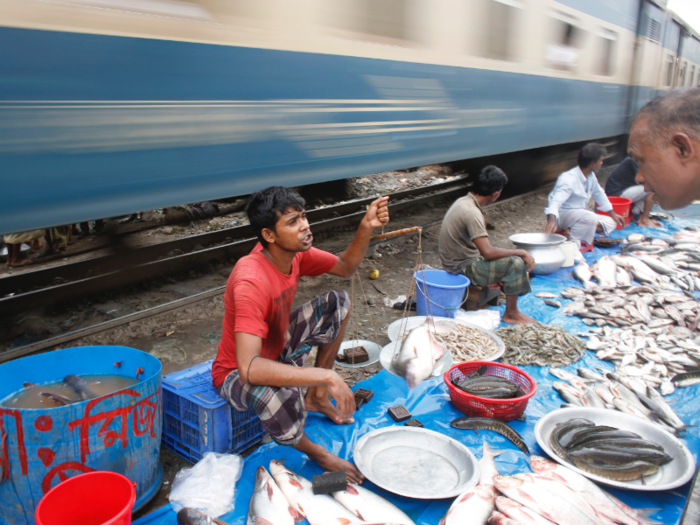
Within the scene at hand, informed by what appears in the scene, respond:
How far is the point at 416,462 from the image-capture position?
2404mm

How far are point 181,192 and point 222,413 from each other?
5.25ft

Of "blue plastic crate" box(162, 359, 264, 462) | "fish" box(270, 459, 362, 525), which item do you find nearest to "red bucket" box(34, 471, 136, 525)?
"blue plastic crate" box(162, 359, 264, 462)

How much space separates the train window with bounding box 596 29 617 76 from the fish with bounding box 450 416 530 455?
8.71 meters

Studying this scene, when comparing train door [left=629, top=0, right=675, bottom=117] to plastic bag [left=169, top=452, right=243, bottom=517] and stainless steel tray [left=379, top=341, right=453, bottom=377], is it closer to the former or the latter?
stainless steel tray [left=379, top=341, right=453, bottom=377]

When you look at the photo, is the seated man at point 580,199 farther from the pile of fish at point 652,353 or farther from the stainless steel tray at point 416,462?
the stainless steel tray at point 416,462

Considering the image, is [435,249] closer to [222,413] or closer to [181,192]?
[181,192]

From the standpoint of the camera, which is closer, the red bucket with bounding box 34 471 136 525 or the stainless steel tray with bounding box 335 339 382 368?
the red bucket with bounding box 34 471 136 525

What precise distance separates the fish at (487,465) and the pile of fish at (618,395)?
0.85 m

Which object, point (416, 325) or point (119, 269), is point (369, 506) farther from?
point (119, 269)

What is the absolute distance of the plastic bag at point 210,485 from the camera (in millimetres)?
2121

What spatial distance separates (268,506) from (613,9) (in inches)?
423

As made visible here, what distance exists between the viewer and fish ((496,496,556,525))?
194cm

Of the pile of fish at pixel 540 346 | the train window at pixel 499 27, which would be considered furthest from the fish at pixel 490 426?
the train window at pixel 499 27

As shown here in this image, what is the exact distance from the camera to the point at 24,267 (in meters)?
5.58
